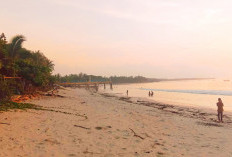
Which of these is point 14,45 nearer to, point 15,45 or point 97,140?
point 15,45

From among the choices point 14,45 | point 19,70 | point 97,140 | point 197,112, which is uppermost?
point 14,45

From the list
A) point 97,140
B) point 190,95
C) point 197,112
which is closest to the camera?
point 97,140

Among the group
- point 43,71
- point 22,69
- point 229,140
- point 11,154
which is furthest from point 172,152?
point 43,71

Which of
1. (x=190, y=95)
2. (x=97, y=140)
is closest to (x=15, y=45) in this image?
(x=97, y=140)

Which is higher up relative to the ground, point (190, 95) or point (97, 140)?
point (97, 140)

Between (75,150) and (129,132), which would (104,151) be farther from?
(129,132)

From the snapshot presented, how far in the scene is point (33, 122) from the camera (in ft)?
26.4

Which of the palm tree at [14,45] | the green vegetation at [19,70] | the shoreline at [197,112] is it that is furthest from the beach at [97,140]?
the palm tree at [14,45]

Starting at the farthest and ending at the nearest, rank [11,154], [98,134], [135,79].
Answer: [135,79], [98,134], [11,154]

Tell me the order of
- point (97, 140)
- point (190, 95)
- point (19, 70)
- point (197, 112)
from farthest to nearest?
point (190, 95) → point (197, 112) → point (19, 70) → point (97, 140)

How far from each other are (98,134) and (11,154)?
11.2 feet

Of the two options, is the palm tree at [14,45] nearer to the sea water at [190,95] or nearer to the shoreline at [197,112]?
the shoreline at [197,112]

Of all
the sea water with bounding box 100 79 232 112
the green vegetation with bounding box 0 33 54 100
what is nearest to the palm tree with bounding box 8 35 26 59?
the green vegetation with bounding box 0 33 54 100

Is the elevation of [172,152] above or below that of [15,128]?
below
